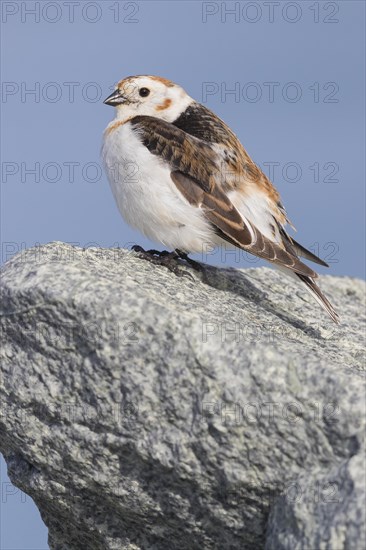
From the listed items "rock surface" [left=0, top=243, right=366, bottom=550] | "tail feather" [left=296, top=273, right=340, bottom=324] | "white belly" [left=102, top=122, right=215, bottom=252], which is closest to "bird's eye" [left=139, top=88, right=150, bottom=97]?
"white belly" [left=102, top=122, right=215, bottom=252]

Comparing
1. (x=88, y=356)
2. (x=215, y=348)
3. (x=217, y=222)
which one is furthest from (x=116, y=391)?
(x=217, y=222)

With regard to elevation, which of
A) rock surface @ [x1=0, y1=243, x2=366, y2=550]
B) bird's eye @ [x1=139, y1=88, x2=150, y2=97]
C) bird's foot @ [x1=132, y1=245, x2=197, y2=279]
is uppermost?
bird's eye @ [x1=139, y1=88, x2=150, y2=97]

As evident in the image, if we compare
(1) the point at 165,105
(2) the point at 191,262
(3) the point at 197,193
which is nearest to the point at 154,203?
(3) the point at 197,193

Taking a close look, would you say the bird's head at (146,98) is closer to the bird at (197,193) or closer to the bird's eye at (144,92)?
the bird's eye at (144,92)

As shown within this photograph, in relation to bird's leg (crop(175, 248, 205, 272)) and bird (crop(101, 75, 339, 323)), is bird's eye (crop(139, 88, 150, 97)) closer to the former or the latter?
bird (crop(101, 75, 339, 323))

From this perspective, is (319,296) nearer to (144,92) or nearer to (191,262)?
(191,262)

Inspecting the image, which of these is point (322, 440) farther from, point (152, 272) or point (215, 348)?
point (152, 272)
